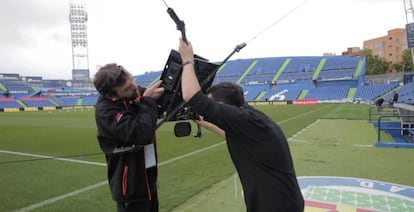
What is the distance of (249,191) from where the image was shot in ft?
6.95

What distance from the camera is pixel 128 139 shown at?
6.81 feet

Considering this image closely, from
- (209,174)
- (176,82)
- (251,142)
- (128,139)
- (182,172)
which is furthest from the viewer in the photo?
(182,172)

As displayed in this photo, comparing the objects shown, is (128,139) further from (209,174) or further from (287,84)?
(287,84)

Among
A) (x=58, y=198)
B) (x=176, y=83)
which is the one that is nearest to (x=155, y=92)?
(x=176, y=83)

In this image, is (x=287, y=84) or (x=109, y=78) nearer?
(x=109, y=78)

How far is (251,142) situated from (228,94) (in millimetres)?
376

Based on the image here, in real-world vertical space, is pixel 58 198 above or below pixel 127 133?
below

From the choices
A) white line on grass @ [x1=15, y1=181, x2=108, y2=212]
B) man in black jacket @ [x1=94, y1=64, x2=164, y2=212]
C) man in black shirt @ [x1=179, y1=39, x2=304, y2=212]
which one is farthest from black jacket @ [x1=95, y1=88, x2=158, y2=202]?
white line on grass @ [x1=15, y1=181, x2=108, y2=212]

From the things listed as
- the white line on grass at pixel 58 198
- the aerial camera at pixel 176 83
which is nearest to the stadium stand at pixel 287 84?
the white line on grass at pixel 58 198

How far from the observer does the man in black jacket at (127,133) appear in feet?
6.87

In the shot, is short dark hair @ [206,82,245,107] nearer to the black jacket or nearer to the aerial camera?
the aerial camera

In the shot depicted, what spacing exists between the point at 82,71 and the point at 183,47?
101430mm

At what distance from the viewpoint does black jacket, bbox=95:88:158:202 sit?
208cm

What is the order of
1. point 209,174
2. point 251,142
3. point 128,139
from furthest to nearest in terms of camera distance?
1. point 209,174
2. point 128,139
3. point 251,142
